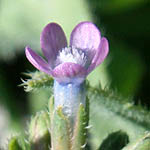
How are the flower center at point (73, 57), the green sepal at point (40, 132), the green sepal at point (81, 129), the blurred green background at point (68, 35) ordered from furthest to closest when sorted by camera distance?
1. the blurred green background at point (68, 35)
2. the green sepal at point (40, 132)
3. the flower center at point (73, 57)
4. the green sepal at point (81, 129)

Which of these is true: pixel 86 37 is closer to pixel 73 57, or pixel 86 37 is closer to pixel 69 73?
pixel 73 57

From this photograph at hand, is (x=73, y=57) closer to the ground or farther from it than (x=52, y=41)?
closer to the ground

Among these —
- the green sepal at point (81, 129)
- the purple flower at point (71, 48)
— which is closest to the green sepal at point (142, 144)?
the green sepal at point (81, 129)

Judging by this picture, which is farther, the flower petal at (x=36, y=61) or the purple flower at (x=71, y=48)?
the purple flower at (x=71, y=48)

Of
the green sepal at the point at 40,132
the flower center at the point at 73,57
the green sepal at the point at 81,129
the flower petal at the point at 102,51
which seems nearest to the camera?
the flower petal at the point at 102,51

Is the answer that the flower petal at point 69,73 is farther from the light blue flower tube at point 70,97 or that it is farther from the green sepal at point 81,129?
the green sepal at point 81,129

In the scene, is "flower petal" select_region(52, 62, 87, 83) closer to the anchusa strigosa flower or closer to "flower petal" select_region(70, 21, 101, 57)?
the anchusa strigosa flower

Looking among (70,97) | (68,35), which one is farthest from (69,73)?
(68,35)
